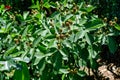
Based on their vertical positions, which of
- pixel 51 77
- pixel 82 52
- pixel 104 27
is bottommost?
pixel 51 77

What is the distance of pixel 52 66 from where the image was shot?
253 centimetres

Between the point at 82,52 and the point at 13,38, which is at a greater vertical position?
the point at 13,38

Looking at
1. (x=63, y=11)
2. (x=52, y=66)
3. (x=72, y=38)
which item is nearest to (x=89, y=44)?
(x=72, y=38)

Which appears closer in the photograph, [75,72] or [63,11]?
[75,72]

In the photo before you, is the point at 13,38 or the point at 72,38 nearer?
the point at 72,38

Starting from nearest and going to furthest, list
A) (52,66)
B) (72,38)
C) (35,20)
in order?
(72,38) < (52,66) < (35,20)

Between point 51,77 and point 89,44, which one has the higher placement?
point 89,44

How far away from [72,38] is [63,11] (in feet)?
1.75

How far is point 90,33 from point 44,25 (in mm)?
441

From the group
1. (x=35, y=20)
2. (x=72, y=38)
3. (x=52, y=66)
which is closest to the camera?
(x=72, y=38)

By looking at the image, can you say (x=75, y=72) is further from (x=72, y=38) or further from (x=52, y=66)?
(x=72, y=38)

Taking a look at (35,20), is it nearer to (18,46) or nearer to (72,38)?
(18,46)

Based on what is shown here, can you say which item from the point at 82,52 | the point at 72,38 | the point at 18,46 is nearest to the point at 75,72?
the point at 82,52

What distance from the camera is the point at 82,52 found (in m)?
2.58
